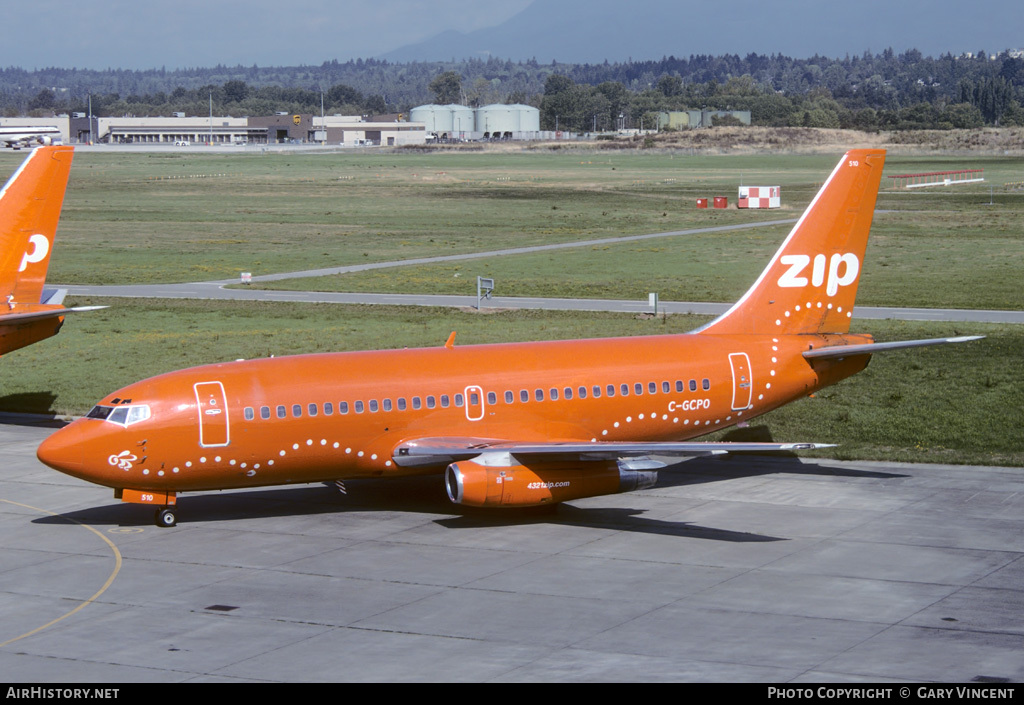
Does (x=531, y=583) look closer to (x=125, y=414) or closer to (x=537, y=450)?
(x=537, y=450)

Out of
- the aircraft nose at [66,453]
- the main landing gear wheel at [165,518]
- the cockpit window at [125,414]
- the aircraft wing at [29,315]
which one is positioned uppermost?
the aircraft wing at [29,315]

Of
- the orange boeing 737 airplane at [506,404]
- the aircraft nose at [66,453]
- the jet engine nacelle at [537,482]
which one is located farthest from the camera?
the orange boeing 737 airplane at [506,404]

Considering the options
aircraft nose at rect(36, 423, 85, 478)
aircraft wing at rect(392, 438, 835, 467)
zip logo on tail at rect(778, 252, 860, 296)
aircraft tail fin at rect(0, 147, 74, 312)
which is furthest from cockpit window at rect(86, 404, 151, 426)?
zip logo on tail at rect(778, 252, 860, 296)

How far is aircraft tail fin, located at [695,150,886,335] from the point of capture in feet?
132

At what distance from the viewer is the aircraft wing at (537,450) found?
1277 inches

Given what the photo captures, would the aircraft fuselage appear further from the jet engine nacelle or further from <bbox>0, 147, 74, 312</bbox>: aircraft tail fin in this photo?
<bbox>0, 147, 74, 312</bbox>: aircraft tail fin

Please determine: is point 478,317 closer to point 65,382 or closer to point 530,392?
point 65,382

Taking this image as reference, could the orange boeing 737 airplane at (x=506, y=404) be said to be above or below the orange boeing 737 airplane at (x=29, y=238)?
below

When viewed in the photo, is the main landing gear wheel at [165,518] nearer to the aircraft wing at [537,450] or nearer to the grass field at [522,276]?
the aircraft wing at [537,450]

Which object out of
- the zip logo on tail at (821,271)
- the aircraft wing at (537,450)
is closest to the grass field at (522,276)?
the zip logo on tail at (821,271)

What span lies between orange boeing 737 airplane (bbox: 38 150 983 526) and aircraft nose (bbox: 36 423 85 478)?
4 centimetres

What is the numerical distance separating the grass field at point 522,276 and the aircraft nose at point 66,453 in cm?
1870

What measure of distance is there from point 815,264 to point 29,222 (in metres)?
27.2
